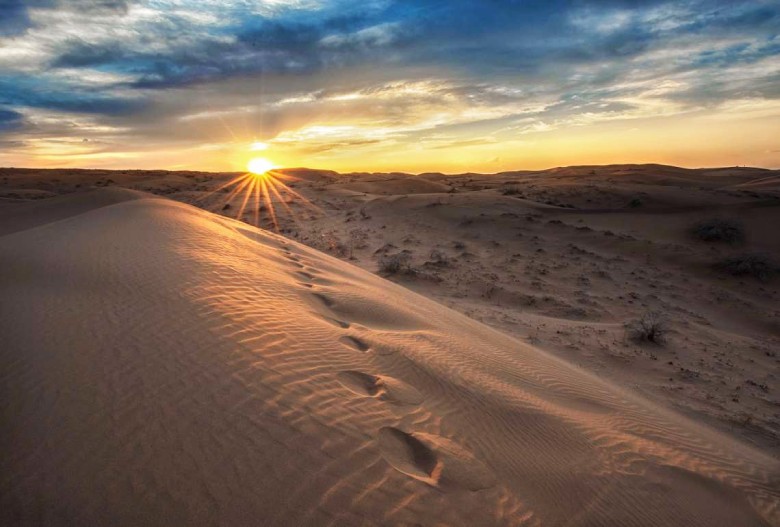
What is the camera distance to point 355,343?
3910mm

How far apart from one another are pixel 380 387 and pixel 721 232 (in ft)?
52.1

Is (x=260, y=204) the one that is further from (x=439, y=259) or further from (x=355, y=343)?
(x=355, y=343)

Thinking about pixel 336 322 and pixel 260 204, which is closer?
pixel 336 322

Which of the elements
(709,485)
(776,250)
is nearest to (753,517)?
(709,485)

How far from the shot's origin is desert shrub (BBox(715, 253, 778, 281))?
10.8 metres

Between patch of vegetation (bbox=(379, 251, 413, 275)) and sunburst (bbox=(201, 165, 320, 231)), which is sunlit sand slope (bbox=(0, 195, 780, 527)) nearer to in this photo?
patch of vegetation (bbox=(379, 251, 413, 275))

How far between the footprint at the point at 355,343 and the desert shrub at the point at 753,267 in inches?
474

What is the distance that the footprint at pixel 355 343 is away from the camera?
12.5ft

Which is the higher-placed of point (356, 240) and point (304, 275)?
point (304, 275)

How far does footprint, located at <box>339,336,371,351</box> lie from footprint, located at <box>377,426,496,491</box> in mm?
1338

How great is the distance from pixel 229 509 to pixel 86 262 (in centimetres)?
411

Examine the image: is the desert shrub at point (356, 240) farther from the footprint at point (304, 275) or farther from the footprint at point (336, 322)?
the footprint at point (336, 322)

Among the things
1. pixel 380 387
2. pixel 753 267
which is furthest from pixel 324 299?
pixel 753 267

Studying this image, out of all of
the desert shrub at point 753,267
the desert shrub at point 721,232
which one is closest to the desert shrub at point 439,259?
the desert shrub at point 753,267
